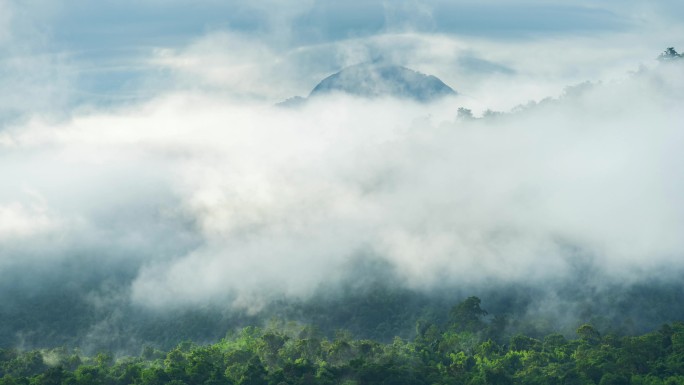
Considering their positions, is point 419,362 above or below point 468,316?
above

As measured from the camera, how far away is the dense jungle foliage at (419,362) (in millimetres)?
96750

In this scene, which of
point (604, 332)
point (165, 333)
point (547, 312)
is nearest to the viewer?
point (604, 332)

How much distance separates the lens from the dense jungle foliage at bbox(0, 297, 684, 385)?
3809 inches

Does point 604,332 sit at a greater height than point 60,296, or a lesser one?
greater

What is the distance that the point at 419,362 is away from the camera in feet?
366

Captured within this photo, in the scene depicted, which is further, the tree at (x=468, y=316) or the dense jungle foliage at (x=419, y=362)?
the tree at (x=468, y=316)

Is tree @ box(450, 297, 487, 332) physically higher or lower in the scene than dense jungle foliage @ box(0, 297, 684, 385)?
lower

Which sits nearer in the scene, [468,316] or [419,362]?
[419,362]

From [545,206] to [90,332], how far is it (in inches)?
3895

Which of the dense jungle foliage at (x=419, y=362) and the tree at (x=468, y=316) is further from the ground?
the dense jungle foliage at (x=419, y=362)

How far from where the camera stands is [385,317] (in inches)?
6516

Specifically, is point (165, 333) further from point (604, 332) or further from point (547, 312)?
point (604, 332)

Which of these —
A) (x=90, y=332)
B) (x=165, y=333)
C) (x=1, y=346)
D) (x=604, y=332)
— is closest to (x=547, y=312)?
(x=604, y=332)

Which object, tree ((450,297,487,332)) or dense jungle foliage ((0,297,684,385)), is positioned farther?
tree ((450,297,487,332))
